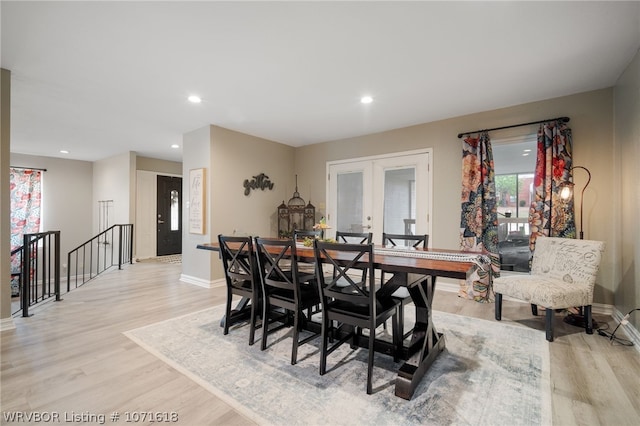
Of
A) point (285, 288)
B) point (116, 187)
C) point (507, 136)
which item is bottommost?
point (285, 288)

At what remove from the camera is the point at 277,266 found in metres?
2.30

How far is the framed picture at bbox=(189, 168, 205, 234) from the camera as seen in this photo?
458 cm

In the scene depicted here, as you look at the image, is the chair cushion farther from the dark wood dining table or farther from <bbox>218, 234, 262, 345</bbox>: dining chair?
<bbox>218, 234, 262, 345</bbox>: dining chair

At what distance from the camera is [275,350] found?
240 cm

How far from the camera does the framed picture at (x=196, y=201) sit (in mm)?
4582

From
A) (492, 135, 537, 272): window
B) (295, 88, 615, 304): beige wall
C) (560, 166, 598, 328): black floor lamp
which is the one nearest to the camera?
(560, 166, 598, 328): black floor lamp

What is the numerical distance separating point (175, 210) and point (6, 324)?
522cm

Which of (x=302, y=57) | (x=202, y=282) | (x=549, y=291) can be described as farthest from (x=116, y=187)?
(x=549, y=291)

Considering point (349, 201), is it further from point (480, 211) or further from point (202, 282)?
point (202, 282)

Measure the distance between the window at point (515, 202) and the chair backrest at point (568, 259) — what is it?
75cm

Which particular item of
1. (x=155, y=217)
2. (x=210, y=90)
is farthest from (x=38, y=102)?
(x=155, y=217)

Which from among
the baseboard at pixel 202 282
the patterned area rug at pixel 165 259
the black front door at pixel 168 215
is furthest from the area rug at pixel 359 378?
the black front door at pixel 168 215

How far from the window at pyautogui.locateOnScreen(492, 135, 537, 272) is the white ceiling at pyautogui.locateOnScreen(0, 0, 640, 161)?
0.89 metres

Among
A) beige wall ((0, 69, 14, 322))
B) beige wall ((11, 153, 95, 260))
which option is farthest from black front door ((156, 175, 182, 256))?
beige wall ((0, 69, 14, 322))
